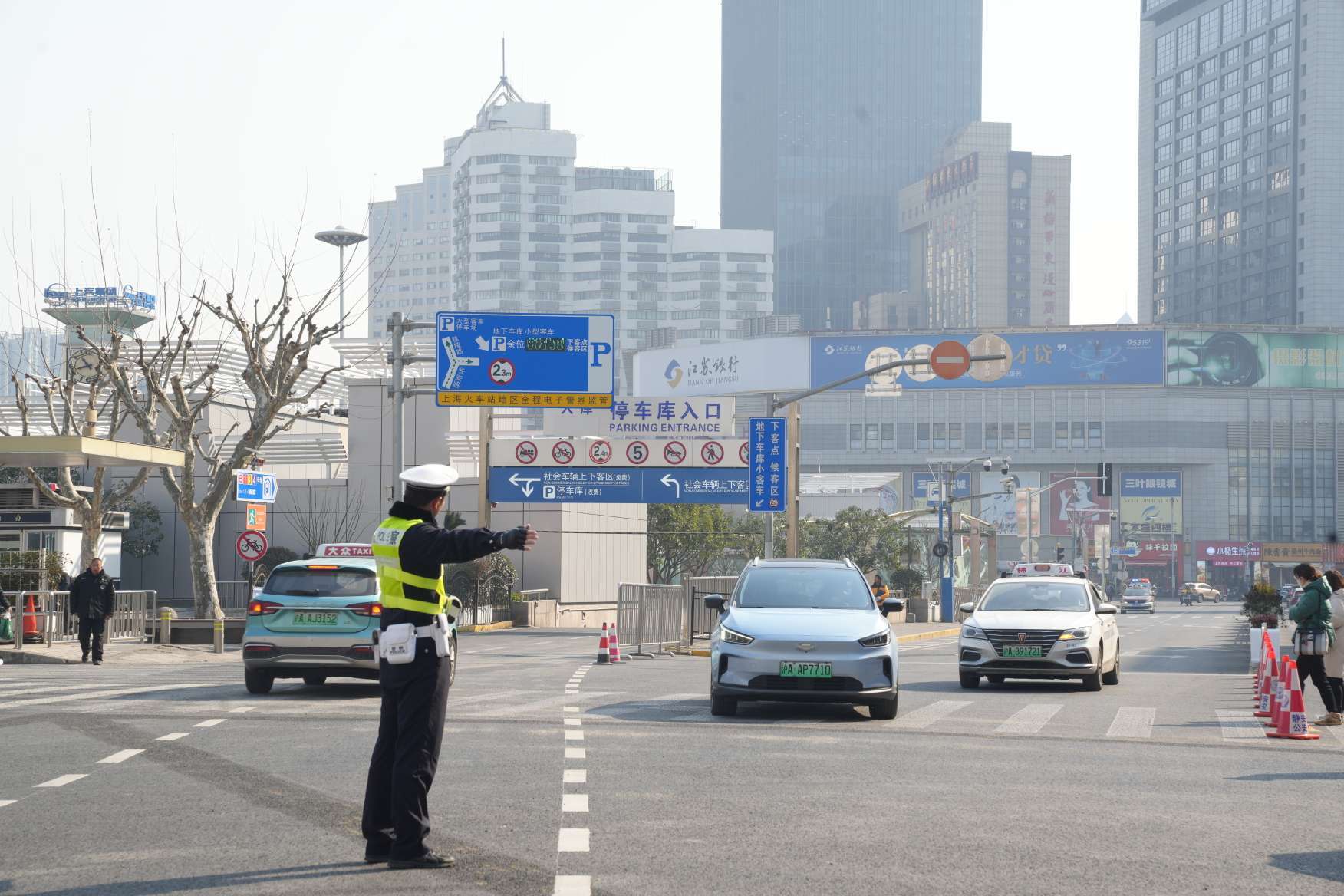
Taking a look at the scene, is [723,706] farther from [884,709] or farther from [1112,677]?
→ [1112,677]

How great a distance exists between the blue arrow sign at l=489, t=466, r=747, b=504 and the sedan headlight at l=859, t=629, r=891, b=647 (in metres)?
30.4

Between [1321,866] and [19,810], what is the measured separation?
676 centimetres

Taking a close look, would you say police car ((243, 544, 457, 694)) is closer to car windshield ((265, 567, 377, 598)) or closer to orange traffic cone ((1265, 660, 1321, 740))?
car windshield ((265, 567, 377, 598))

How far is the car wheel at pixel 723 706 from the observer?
15.5m

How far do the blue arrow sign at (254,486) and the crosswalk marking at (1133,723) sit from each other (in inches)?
700

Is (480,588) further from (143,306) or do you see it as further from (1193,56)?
(1193,56)

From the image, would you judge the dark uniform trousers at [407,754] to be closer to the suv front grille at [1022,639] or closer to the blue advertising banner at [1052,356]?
the suv front grille at [1022,639]

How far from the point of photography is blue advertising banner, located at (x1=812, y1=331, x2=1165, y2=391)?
134 m

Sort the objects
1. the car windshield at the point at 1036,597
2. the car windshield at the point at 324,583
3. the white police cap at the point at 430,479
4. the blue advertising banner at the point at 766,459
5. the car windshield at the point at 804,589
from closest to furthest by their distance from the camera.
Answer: the white police cap at the point at 430,479
the car windshield at the point at 804,589
the car windshield at the point at 324,583
the car windshield at the point at 1036,597
the blue advertising banner at the point at 766,459

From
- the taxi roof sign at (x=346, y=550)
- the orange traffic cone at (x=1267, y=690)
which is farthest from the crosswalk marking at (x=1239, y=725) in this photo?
the taxi roof sign at (x=346, y=550)

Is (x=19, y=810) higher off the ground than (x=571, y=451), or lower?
lower

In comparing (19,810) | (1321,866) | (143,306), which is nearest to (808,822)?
(1321,866)

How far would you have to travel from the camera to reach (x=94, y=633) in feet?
81.2

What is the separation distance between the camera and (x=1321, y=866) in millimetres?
7582
